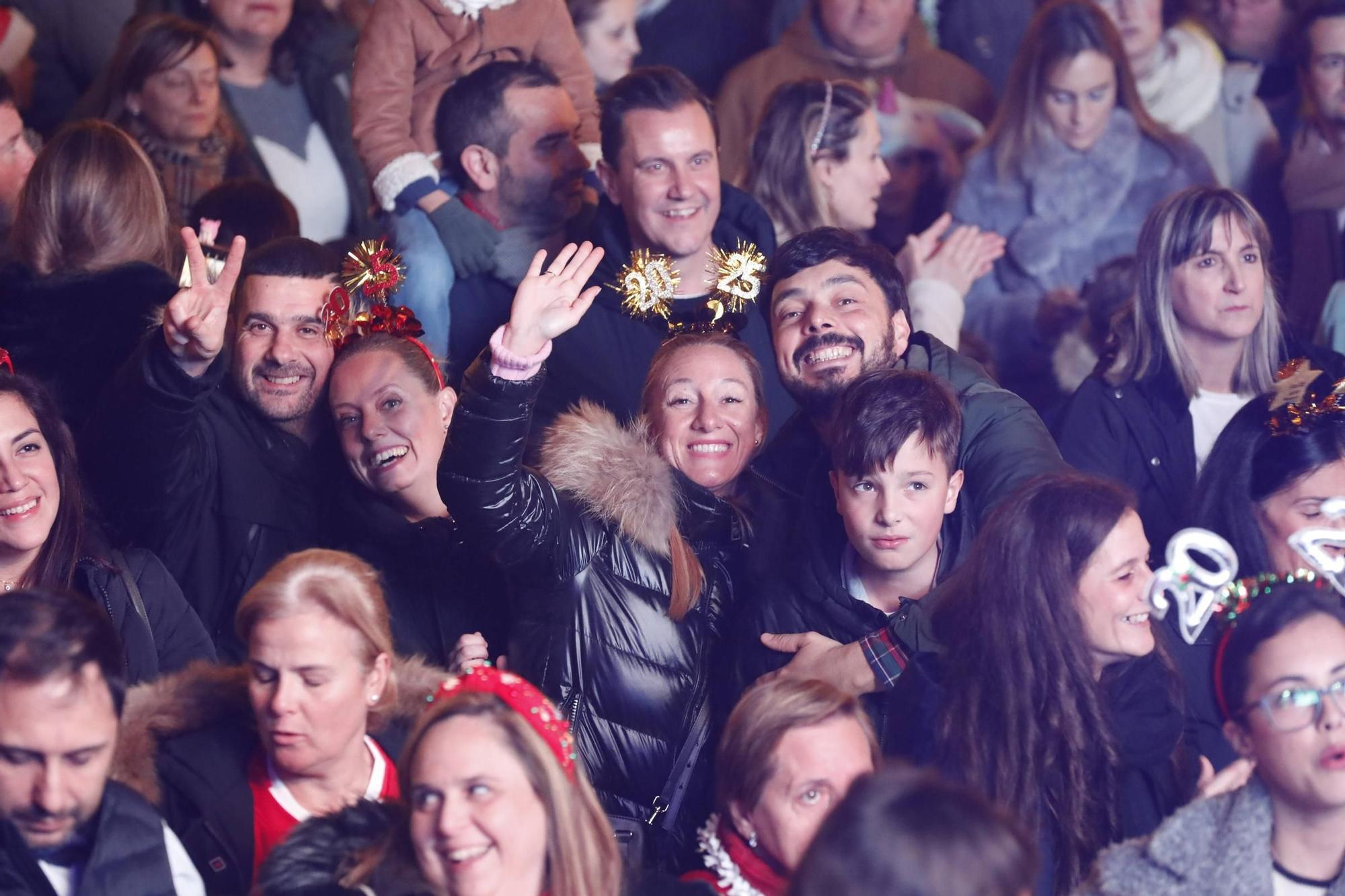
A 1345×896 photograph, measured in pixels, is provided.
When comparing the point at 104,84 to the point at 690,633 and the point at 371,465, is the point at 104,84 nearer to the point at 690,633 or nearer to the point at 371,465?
the point at 371,465

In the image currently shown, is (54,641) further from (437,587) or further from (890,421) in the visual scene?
(890,421)

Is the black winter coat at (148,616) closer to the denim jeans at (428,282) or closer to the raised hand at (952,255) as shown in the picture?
the denim jeans at (428,282)

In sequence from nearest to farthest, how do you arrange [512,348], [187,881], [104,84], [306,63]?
[187,881] → [512,348] → [104,84] → [306,63]

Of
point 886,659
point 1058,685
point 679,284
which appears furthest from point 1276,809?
point 679,284

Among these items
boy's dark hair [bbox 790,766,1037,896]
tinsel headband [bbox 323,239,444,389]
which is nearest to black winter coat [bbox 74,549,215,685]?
tinsel headband [bbox 323,239,444,389]

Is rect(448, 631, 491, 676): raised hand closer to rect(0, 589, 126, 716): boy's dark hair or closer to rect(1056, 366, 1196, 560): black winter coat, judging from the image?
rect(0, 589, 126, 716): boy's dark hair

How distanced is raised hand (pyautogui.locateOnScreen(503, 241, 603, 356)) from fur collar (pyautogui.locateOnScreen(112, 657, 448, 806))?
0.67 metres

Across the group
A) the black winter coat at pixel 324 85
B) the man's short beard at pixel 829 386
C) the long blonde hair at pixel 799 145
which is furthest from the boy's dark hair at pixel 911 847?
the black winter coat at pixel 324 85

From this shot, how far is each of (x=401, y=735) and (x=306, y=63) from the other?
9.12ft

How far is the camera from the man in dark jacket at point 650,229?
4359 mm

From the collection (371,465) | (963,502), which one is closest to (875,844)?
(963,502)

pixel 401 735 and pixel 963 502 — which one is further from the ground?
pixel 963 502

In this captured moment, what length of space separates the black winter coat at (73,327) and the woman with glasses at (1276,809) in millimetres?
2447

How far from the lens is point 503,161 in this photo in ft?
15.8
